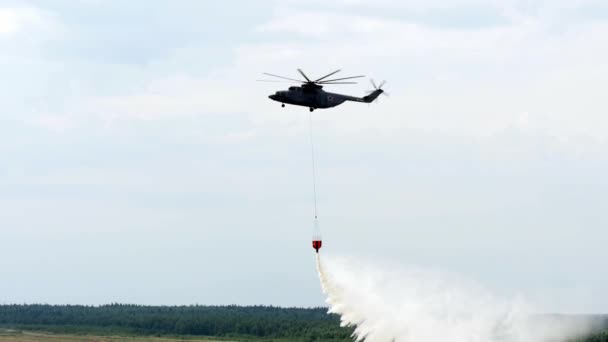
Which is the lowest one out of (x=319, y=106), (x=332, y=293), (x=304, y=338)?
(x=304, y=338)

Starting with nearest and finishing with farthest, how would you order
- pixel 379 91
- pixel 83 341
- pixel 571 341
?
pixel 379 91, pixel 571 341, pixel 83 341

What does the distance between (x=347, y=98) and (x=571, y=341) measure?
2332 inches

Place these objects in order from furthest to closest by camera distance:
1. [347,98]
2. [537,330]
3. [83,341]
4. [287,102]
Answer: [83,341], [537,330], [347,98], [287,102]

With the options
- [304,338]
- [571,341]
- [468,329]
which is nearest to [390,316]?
[468,329]

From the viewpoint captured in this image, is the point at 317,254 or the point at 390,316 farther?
the point at 390,316

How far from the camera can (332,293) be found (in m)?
94.2

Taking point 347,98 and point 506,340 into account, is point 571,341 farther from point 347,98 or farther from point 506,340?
point 347,98

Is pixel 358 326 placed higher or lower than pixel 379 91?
lower

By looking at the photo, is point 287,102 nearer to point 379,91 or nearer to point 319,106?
point 319,106

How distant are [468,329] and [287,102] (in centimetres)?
3721

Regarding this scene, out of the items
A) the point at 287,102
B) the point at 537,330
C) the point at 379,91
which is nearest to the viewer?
the point at 287,102

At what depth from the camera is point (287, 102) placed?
79875 mm

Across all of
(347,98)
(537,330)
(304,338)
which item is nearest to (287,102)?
(347,98)

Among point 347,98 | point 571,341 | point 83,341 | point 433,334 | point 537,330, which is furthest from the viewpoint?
point 83,341
